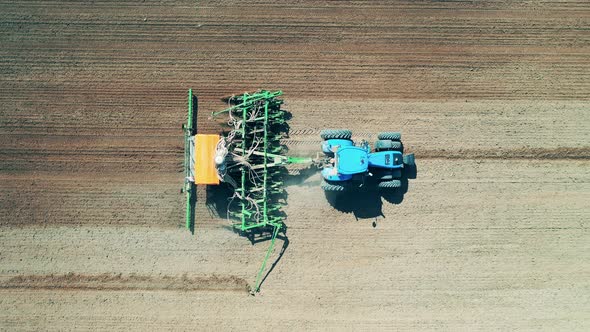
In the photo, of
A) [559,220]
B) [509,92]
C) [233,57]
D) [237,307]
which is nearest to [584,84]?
[509,92]

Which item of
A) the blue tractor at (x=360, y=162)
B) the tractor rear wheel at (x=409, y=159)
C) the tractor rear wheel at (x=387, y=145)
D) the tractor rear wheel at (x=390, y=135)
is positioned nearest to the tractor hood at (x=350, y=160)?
the blue tractor at (x=360, y=162)

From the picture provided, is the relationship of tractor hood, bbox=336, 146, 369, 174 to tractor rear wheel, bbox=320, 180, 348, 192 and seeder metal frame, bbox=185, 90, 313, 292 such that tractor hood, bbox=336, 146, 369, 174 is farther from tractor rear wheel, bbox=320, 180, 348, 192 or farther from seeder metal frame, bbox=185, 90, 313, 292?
seeder metal frame, bbox=185, 90, 313, 292

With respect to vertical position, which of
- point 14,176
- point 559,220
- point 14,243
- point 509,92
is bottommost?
point 14,243

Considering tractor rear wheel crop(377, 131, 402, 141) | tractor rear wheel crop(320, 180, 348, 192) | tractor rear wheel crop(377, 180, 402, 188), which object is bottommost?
tractor rear wheel crop(320, 180, 348, 192)

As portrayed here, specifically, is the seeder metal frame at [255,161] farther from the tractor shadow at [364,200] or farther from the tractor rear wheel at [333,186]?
the tractor shadow at [364,200]

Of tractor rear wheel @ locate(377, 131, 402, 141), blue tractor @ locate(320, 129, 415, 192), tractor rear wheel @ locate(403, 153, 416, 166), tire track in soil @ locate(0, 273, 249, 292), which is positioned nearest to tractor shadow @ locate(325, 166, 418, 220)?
blue tractor @ locate(320, 129, 415, 192)

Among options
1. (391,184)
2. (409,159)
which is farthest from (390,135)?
→ (391,184)

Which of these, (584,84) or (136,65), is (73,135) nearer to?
(136,65)
